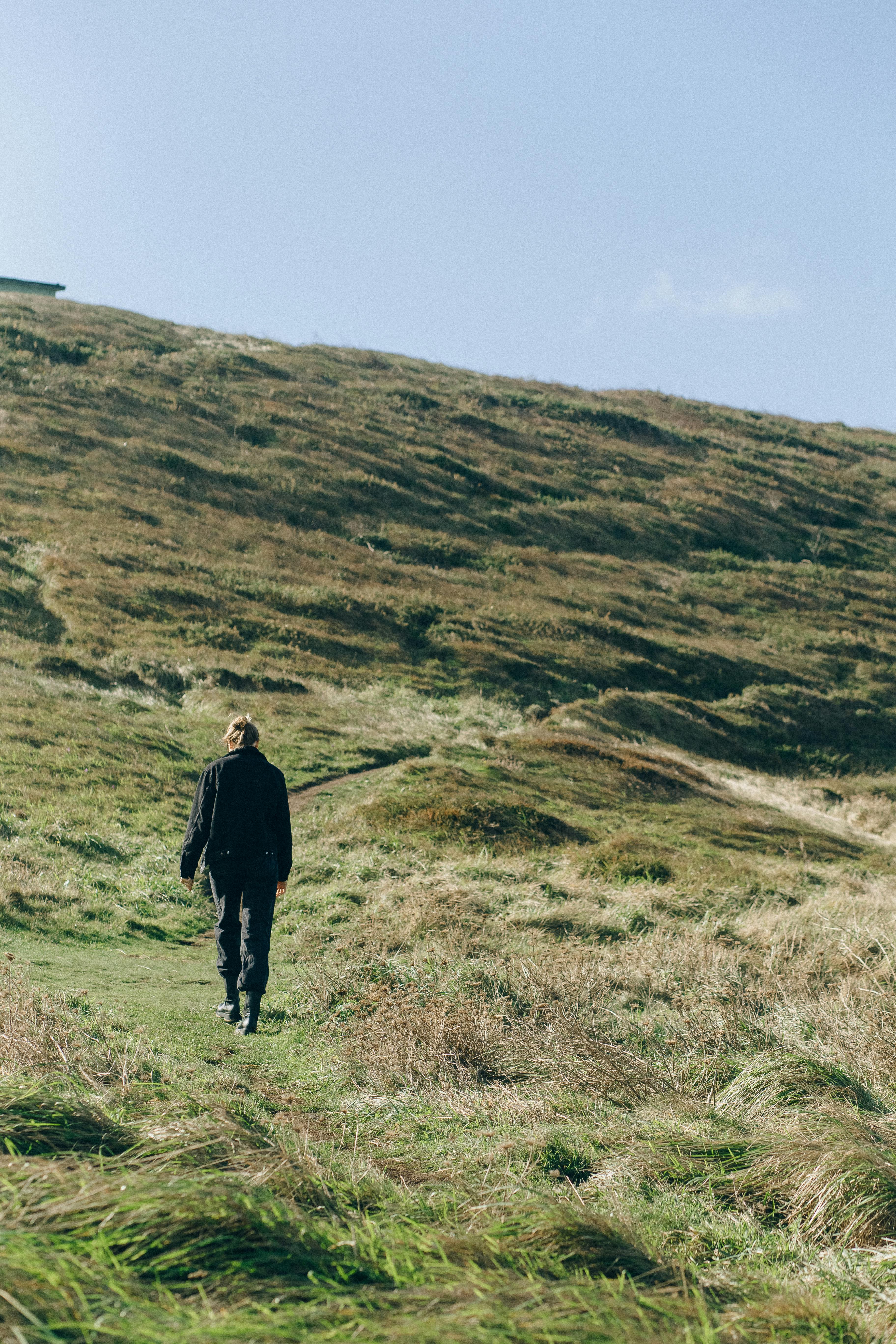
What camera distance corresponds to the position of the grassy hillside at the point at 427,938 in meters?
3.15

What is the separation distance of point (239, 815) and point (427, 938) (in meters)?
2.95

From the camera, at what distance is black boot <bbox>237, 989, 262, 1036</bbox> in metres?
7.34

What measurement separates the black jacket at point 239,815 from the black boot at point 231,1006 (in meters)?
0.91

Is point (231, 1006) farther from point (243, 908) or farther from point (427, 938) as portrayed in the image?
point (427, 938)

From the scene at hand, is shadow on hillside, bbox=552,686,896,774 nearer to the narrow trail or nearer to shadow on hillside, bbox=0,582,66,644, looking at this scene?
the narrow trail

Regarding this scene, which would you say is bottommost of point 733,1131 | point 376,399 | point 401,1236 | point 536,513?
point 733,1131

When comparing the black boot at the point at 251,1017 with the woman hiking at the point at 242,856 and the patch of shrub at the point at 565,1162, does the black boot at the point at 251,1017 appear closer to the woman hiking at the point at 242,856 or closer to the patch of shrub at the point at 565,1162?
the woman hiking at the point at 242,856

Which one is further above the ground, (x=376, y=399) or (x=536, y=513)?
(x=376, y=399)

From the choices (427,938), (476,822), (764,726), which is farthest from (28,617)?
(764,726)

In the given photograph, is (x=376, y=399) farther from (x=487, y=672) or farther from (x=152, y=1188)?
(x=152, y=1188)

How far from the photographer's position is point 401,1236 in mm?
3391

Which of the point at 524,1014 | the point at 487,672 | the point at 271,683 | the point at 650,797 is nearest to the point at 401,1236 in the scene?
the point at 524,1014

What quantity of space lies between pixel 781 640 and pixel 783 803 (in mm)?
20015

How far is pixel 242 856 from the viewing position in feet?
24.8
